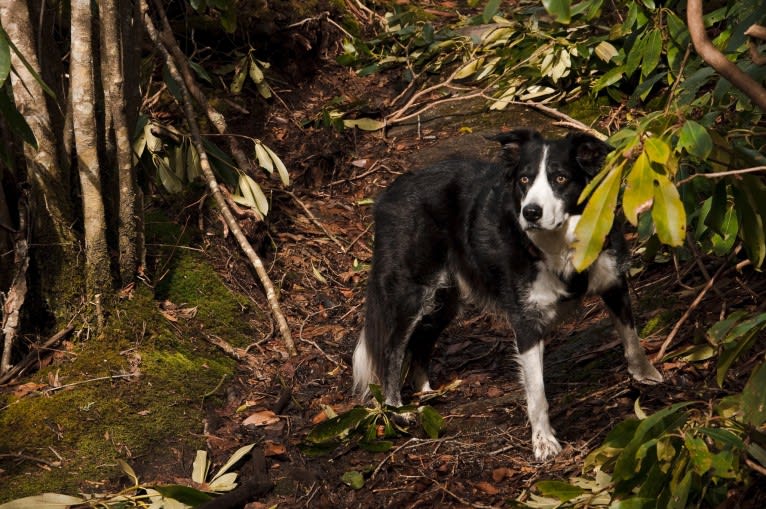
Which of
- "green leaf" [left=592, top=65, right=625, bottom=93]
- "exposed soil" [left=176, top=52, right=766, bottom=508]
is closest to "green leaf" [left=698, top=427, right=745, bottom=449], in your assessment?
"exposed soil" [left=176, top=52, right=766, bottom=508]

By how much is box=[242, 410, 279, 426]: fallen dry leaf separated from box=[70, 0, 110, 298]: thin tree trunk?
3.50ft

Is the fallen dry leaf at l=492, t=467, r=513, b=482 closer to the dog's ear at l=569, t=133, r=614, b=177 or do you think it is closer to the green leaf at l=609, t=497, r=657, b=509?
the dog's ear at l=569, t=133, r=614, b=177

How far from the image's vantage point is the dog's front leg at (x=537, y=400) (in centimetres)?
452

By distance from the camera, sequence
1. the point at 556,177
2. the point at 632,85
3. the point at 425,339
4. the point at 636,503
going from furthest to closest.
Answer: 1. the point at 632,85
2. the point at 425,339
3. the point at 556,177
4. the point at 636,503

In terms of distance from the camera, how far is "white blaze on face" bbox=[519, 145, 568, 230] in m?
4.43

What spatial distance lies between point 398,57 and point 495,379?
181 inches

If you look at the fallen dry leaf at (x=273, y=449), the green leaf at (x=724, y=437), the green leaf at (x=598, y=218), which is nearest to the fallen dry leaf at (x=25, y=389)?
the fallen dry leaf at (x=273, y=449)

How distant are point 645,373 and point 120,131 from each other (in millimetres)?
3020

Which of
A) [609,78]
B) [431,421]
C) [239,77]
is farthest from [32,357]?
[609,78]

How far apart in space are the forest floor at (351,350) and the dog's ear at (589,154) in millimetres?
900

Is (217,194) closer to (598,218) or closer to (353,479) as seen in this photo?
(353,479)

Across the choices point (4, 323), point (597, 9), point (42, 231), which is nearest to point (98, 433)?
point (4, 323)

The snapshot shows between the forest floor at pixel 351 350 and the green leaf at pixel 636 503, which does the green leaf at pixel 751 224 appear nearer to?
the green leaf at pixel 636 503

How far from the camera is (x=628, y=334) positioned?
4754mm
